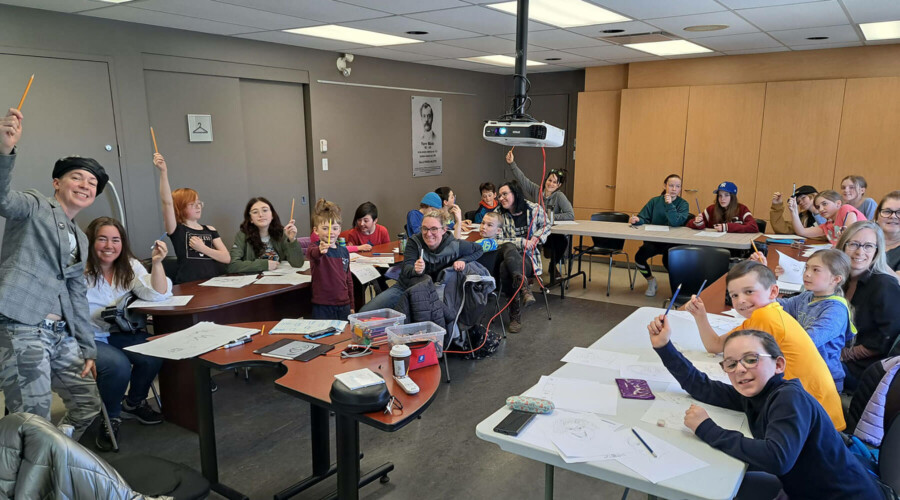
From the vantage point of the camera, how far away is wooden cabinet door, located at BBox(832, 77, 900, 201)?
604cm

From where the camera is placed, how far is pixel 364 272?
420cm

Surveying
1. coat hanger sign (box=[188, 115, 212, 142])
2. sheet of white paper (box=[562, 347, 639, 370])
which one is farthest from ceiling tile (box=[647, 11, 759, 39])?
coat hanger sign (box=[188, 115, 212, 142])

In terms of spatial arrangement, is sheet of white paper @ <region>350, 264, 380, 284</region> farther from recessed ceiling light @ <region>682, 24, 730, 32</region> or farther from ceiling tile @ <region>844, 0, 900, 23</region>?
ceiling tile @ <region>844, 0, 900, 23</region>

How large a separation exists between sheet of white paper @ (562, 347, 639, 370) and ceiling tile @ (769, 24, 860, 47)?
14.4 feet

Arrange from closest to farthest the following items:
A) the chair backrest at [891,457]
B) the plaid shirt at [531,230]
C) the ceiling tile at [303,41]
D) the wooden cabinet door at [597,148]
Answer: the chair backrest at [891,457] < the ceiling tile at [303,41] < the plaid shirt at [531,230] < the wooden cabinet door at [597,148]

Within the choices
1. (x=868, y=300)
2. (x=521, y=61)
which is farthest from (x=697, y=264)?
(x=521, y=61)

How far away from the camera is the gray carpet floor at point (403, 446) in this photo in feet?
8.83

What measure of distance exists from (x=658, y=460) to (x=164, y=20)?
4.76 m

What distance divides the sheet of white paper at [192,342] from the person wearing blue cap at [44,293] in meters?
0.36

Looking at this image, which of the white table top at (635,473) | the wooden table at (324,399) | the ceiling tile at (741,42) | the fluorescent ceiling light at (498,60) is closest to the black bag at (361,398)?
the wooden table at (324,399)

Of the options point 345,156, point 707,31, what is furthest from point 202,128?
point 707,31

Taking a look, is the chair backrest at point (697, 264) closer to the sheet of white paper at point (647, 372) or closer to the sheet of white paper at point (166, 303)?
the sheet of white paper at point (647, 372)

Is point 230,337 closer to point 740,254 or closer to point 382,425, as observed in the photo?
point 382,425

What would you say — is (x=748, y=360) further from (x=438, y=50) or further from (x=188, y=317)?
(x=438, y=50)
